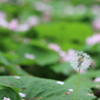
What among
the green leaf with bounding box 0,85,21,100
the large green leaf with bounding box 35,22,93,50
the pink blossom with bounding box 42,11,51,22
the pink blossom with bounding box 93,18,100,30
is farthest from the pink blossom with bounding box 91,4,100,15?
the green leaf with bounding box 0,85,21,100

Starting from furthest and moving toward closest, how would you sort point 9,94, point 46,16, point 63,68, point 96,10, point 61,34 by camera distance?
point 96,10
point 46,16
point 61,34
point 63,68
point 9,94

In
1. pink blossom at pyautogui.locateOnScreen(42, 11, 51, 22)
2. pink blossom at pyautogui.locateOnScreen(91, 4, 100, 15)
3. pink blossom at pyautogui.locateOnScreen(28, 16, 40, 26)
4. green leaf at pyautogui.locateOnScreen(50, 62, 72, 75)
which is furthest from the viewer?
pink blossom at pyautogui.locateOnScreen(91, 4, 100, 15)

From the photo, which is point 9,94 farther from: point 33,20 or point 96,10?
point 96,10

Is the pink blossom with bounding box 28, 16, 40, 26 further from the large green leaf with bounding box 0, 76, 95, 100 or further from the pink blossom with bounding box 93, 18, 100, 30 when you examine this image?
the large green leaf with bounding box 0, 76, 95, 100

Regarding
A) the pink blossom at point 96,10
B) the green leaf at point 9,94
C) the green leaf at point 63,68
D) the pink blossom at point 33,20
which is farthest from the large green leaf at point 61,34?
the green leaf at point 9,94

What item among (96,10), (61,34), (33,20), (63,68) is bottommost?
(63,68)

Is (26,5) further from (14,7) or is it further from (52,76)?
(52,76)

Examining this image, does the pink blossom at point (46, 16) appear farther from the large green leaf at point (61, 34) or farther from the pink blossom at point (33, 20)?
the large green leaf at point (61, 34)

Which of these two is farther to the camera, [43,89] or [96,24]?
[96,24]

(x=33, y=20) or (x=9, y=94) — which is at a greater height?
(x=33, y=20)

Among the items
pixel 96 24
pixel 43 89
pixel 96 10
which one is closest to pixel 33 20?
pixel 96 24
